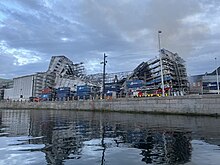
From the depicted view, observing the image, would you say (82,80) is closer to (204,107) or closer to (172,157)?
(204,107)

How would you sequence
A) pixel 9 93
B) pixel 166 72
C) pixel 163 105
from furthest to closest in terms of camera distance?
pixel 9 93
pixel 166 72
pixel 163 105

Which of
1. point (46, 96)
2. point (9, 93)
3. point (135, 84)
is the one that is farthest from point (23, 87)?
point (135, 84)

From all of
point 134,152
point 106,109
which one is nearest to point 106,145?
point 134,152

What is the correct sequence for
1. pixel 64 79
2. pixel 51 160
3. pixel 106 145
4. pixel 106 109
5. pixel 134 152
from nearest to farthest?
pixel 51 160
pixel 134 152
pixel 106 145
pixel 106 109
pixel 64 79

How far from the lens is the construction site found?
199 feet

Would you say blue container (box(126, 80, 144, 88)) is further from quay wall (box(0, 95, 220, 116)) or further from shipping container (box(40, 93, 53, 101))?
shipping container (box(40, 93, 53, 101))

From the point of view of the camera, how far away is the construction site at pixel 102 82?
60.6 meters

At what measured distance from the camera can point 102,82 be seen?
290 ft

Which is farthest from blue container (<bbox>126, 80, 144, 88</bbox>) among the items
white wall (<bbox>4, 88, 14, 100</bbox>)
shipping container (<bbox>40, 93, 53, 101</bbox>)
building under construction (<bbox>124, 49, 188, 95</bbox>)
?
white wall (<bbox>4, 88, 14, 100</bbox>)

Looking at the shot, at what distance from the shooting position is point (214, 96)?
3212 centimetres

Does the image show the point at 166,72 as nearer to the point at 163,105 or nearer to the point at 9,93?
the point at 163,105

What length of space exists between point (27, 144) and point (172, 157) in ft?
25.0

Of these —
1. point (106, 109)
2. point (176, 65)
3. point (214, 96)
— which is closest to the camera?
point (214, 96)

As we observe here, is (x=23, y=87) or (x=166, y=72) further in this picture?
(x=23, y=87)
